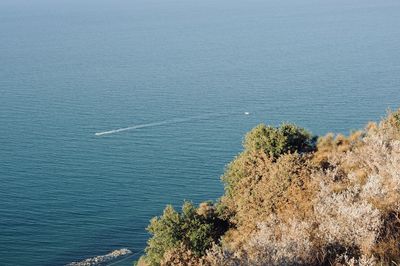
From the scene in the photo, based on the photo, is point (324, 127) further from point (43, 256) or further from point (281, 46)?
point (281, 46)

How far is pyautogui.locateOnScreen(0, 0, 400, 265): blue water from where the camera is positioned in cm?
4619

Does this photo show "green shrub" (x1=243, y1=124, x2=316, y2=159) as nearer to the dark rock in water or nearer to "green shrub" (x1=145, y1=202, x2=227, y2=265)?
"green shrub" (x1=145, y1=202, x2=227, y2=265)

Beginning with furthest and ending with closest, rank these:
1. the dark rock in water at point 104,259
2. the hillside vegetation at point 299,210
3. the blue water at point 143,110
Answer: the blue water at point 143,110
the dark rock in water at point 104,259
the hillside vegetation at point 299,210

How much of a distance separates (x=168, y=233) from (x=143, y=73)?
67891 mm

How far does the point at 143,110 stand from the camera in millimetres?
70125

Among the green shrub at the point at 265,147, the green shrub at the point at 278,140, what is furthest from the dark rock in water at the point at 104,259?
the green shrub at the point at 278,140

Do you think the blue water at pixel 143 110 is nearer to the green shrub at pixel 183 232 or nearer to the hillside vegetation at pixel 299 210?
the green shrub at pixel 183 232

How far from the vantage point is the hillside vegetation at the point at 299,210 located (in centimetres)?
1459

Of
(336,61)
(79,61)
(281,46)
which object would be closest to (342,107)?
(336,61)

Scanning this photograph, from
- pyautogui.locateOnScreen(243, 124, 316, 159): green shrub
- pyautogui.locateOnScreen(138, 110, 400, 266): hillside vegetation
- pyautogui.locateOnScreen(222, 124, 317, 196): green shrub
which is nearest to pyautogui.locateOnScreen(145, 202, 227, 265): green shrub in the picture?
pyautogui.locateOnScreen(138, 110, 400, 266): hillside vegetation

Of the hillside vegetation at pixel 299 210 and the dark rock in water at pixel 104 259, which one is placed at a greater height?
the dark rock in water at pixel 104 259

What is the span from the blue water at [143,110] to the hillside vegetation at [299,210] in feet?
57.1

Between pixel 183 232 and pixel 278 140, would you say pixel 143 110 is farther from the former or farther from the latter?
pixel 183 232

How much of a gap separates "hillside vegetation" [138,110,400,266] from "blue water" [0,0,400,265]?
17404 millimetres
